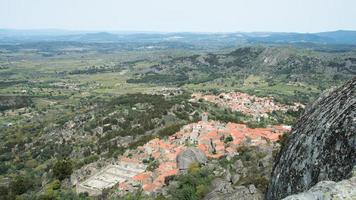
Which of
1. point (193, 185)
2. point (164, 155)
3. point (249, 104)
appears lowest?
point (249, 104)

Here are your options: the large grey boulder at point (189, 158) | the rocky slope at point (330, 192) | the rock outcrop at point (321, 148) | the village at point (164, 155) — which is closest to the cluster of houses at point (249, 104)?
the village at point (164, 155)

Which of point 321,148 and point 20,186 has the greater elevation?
point 321,148

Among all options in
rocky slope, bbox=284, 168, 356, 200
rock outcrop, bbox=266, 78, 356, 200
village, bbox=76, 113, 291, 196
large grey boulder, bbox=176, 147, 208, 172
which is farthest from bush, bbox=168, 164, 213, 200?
rocky slope, bbox=284, 168, 356, 200

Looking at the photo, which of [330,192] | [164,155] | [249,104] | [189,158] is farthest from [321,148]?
[249,104]

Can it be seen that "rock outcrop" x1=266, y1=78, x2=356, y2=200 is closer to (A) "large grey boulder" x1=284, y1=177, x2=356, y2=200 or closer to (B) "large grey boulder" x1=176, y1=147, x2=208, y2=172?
(A) "large grey boulder" x1=284, y1=177, x2=356, y2=200

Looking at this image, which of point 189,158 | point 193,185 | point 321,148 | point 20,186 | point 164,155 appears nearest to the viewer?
point 321,148

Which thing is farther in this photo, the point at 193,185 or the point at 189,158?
the point at 189,158

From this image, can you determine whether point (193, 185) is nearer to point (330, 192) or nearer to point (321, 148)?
point (321, 148)
